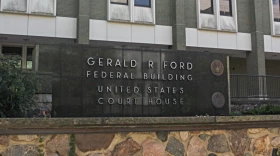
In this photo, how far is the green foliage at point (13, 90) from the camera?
17.2 ft

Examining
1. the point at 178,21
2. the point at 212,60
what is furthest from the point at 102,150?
the point at 178,21

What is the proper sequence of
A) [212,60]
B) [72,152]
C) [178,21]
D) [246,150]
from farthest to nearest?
1. [178,21]
2. [212,60]
3. [246,150]
4. [72,152]

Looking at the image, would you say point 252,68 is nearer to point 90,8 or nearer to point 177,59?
point 90,8

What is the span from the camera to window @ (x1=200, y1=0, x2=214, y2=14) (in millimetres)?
24297

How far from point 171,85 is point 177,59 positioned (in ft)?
1.77

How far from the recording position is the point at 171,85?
6484 millimetres

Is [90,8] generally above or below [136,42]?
above

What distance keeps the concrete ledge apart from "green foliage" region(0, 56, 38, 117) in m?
1.05

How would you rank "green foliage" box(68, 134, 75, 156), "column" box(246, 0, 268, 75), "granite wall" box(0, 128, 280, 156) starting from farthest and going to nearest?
"column" box(246, 0, 268, 75) → "green foliage" box(68, 134, 75, 156) → "granite wall" box(0, 128, 280, 156)


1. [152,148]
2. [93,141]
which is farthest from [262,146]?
[93,141]

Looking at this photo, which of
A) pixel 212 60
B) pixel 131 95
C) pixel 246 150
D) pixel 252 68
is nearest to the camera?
pixel 246 150

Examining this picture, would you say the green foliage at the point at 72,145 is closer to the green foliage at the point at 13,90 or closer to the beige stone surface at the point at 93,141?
the beige stone surface at the point at 93,141

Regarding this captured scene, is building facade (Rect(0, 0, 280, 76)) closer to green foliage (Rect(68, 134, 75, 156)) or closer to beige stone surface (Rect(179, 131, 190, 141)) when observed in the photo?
beige stone surface (Rect(179, 131, 190, 141))

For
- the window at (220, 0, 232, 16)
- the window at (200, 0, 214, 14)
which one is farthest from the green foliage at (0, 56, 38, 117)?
the window at (220, 0, 232, 16)
